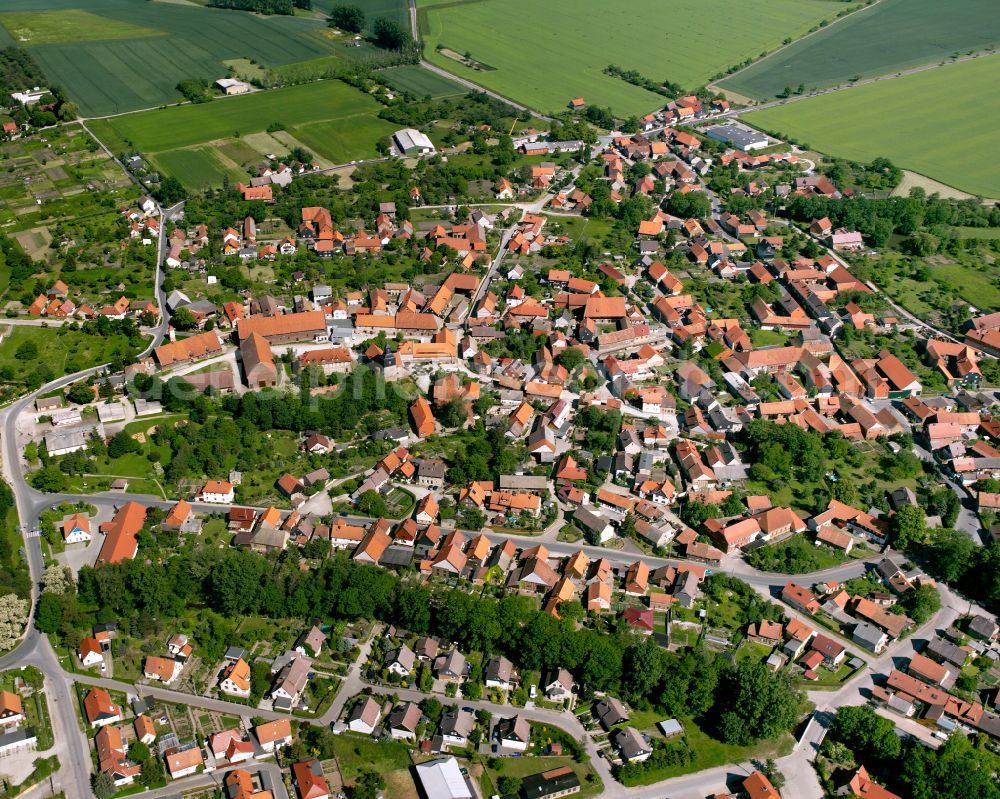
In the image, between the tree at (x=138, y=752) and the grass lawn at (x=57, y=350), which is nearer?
the tree at (x=138, y=752)

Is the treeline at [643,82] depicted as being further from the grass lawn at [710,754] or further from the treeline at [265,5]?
the grass lawn at [710,754]

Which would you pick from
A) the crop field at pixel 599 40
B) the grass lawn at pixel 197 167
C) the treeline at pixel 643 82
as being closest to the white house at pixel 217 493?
the grass lawn at pixel 197 167

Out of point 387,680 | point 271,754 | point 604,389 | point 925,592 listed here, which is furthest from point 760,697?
point 604,389

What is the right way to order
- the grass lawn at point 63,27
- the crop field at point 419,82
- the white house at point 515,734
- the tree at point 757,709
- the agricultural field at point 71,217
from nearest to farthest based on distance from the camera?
the tree at point 757,709 < the white house at point 515,734 < the agricultural field at point 71,217 < the crop field at point 419,82 < the grass lawn at point 63,27

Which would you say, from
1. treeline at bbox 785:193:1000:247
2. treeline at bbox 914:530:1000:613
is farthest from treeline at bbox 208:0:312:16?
treeline at bbox 914:530:1000:613

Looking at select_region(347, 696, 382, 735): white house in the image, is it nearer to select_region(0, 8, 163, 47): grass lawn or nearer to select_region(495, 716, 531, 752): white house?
select_region(495, 716, 531, 752): white house

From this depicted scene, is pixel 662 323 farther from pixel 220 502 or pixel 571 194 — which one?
pixel 220 502
